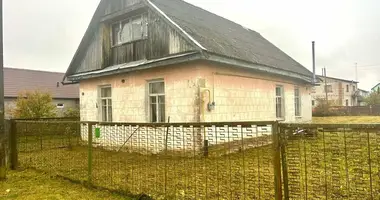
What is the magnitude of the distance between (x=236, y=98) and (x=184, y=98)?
1994 mm

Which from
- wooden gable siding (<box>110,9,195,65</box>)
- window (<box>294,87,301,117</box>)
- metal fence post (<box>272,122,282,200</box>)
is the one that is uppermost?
wooden gable siding (<box>110,9,195,65</box>)

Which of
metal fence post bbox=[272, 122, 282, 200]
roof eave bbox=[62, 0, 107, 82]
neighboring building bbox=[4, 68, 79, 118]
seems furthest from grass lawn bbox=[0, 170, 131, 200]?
neighboring building bbox=[4, 68, 79, 118]

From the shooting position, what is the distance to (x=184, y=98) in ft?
26.4

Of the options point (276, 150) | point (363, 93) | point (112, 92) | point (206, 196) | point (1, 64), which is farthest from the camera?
point (363, 93)

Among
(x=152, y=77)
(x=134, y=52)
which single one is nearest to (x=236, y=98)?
→ (x=152, y=77)

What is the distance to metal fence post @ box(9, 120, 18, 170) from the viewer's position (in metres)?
7.00

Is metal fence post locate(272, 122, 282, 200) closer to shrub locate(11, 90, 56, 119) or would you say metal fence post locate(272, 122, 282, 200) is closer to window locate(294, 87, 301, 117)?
window locate(294, 87, 301, 117)

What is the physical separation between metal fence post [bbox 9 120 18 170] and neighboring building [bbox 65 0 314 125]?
143 inches

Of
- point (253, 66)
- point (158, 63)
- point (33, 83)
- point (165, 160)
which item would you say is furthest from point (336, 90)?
point (165, 160)

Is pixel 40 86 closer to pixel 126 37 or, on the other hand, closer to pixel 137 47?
pixel 126 37

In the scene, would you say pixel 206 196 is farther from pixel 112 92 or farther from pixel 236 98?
pixel 112 92

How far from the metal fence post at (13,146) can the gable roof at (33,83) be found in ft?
60.8

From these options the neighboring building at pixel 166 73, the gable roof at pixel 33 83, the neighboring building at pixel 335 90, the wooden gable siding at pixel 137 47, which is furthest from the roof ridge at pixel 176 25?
the neighboring building at pixel 335 90

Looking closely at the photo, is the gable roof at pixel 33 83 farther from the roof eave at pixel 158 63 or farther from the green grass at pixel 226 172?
the green grass at pixel 226 172
